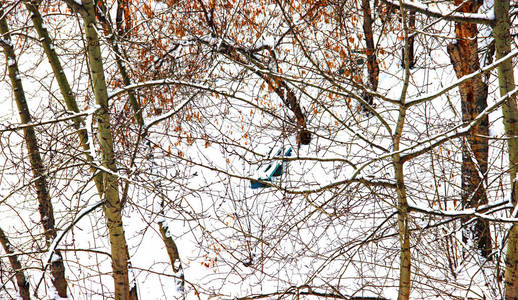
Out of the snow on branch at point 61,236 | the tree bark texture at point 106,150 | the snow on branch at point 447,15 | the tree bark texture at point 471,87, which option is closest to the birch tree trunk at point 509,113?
the snow on branch at point 447,15

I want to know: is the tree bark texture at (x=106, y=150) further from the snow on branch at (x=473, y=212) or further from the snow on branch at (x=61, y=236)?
the snow on branch at (x=473, y=212)

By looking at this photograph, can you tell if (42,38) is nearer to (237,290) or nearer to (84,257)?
(237,290)

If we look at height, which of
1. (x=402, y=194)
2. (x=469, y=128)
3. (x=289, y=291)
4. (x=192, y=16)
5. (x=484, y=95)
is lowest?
(x=289, y=291)

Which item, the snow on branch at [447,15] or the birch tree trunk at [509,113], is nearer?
the snow on branch at [447,15]

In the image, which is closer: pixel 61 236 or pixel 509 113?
pixel 509 113

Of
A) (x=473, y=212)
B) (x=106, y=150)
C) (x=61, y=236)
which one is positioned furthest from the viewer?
(x=106, y=150)

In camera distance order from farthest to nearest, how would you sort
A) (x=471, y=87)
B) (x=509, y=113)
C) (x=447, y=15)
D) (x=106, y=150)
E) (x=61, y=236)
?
1. (x=471, y=87)
2. (x=106, y=150)
3. (x=61, y=236)
4. (x=509, y=113)
5. (x=447, y=15)

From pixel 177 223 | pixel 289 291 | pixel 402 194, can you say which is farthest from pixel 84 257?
pixel 402 194

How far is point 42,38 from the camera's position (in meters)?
5.68

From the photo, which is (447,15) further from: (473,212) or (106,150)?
(106,150)

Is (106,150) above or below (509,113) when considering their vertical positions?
below

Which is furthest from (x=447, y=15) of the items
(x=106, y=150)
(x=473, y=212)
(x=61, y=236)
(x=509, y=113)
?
(x=61, y=236)

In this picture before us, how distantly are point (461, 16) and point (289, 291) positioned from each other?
8.49 feet

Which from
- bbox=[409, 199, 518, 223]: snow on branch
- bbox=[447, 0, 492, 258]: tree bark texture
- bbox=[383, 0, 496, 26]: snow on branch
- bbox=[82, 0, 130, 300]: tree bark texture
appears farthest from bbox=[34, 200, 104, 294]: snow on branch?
bbox=[447, 0, 492, 258]: tree bark texture
